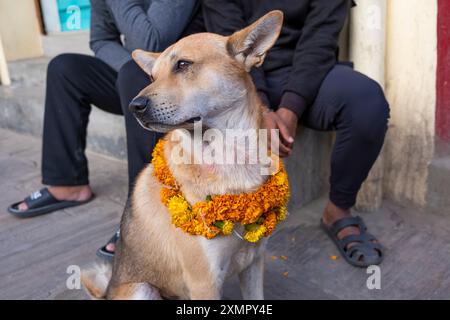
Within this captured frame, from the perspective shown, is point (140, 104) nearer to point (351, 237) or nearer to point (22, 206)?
point (351, 237)

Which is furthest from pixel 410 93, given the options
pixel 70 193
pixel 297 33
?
pixel 70 193

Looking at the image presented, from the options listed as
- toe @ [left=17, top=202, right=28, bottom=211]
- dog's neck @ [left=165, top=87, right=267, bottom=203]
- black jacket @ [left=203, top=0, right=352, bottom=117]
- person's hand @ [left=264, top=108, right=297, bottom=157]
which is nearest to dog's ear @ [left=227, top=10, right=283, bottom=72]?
dog's neck @ [left=165, top=87, right=267, bottom=203]

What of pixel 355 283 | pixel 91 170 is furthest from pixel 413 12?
pixel 91 170

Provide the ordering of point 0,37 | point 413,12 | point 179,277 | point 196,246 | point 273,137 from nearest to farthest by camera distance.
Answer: point 196,246
point 179,277
point 273,137
point 413,12
point 0,37

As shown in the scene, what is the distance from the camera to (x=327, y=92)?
2488 mm

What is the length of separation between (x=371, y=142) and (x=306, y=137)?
1.81ft

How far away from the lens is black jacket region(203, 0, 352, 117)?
8.07 ft

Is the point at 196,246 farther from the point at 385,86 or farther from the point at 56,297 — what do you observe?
the point at 385,86

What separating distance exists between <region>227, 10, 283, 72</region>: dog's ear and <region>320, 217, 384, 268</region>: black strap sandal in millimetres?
1257

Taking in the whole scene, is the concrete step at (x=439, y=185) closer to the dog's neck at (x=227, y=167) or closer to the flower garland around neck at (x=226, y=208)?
the flower garland around neck at (x=226, y=208)

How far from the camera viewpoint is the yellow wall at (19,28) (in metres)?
5.57

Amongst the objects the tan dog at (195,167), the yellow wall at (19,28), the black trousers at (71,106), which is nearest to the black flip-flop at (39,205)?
the black trousers at (71,106)

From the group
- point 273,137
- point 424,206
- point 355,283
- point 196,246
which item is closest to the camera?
point 196,246

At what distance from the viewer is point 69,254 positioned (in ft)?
9.25
